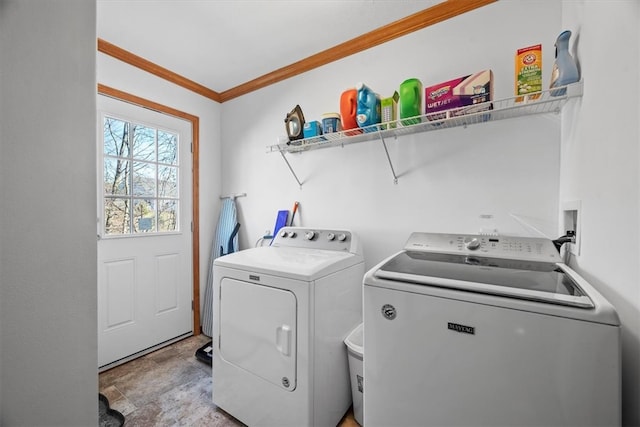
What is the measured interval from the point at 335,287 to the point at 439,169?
1.03 m

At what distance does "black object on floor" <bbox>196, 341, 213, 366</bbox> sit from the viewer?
7.35 feet

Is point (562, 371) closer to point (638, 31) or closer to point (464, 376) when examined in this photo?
point (464, 376)

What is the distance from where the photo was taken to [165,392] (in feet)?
6.29

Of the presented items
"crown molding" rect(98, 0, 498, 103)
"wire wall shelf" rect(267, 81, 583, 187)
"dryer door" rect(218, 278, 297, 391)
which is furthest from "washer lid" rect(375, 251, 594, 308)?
"crown molding" rect(98, 0, 498, 103)

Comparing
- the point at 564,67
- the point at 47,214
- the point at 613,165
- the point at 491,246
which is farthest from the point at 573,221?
the point at 47,214

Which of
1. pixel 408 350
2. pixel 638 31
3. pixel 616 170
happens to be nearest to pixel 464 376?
pixel 408 350

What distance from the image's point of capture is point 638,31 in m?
0.64

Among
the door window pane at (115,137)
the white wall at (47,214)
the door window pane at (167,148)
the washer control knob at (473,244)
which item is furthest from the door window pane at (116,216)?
the washer control knob at (473,244)

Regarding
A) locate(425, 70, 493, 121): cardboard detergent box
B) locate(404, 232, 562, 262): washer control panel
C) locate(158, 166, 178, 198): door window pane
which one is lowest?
locate(404, 232, 562, 262): washer control panel

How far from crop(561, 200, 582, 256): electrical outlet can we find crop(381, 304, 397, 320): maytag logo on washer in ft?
2.66

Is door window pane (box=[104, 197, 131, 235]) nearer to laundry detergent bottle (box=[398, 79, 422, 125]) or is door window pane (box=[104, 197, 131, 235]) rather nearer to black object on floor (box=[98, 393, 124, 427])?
black object on floor (box=[98, 393, 124, 427])

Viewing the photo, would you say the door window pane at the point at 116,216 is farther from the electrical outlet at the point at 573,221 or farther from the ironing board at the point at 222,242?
the electrical outlet at the point at 573,221

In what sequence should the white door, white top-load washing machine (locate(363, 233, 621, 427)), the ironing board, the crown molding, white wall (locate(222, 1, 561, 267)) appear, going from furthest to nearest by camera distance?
the ironing board
the white door
the crown molding
white wall (locate(222, 1, 561, 267))
white top-load washing machine (locate(363, 233, 621, 427))

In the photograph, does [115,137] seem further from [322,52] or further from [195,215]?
[322,52]
